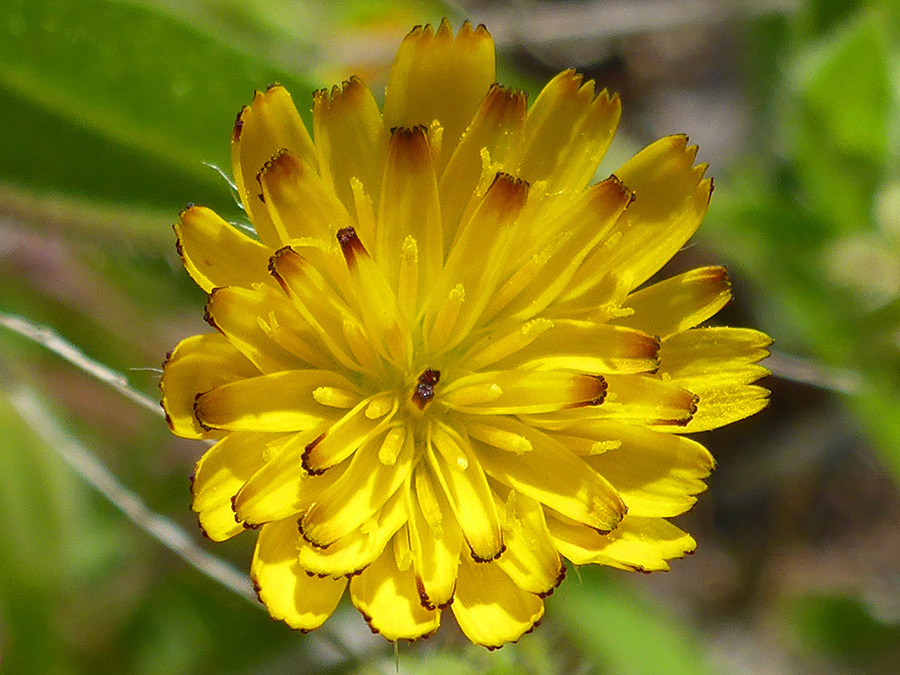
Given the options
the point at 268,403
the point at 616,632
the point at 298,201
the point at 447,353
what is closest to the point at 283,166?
the point at 298,201

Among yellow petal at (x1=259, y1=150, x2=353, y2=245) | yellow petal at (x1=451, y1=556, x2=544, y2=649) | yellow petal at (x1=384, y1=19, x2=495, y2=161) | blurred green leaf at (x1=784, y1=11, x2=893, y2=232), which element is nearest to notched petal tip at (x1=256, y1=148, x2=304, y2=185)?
yellow petal at (x1=259, y1=150, x2=353, y2=245)

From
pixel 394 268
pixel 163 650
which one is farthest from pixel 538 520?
pixel 163 650

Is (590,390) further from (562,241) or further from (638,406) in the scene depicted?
(562,241)

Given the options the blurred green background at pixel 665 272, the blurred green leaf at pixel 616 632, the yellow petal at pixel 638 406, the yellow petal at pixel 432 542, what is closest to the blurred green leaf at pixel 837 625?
the blurred green background at pixel 665 272

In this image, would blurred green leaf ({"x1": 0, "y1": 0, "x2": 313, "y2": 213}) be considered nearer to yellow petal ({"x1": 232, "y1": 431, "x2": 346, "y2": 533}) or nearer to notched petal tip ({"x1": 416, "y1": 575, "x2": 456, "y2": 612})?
yellow petal ({"x1": 232, "y1": 431, "x2": 346, "y2": 533})

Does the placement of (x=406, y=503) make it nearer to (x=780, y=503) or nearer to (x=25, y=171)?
(x=25, y=171)

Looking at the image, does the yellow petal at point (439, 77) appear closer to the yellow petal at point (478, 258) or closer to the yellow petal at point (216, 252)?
the yellow petal at point (478, 258)
